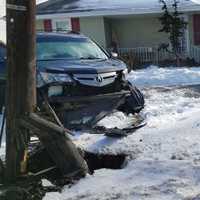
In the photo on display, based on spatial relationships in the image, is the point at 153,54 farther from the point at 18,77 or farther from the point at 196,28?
the point at 18,77

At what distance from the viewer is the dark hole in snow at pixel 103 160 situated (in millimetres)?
7484

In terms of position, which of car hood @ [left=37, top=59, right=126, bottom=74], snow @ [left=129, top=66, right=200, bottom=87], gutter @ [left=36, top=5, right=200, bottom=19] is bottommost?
snow @ [left=129, top=66, right=200, bottom=87]

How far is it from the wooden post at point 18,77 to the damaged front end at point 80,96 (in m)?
2.14

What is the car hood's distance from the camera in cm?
907

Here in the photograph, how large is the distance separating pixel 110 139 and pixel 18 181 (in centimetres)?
220

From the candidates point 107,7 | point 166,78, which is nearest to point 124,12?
point 107,7

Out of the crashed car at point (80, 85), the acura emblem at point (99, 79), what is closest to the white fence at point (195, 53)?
the crashed car at point (80, 85)

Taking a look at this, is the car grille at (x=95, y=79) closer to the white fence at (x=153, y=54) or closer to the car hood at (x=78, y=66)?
the car hood at (x=78, y=66)

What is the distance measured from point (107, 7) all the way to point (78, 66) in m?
16.7

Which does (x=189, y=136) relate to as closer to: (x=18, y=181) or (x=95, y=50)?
(x=18, y=181)

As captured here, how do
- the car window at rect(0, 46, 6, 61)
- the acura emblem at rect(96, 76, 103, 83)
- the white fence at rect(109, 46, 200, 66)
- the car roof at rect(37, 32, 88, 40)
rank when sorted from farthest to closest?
the white fence at rect(109, 46, 200, 66)
the car roof at rect(37, 32, 88, 40)
the car window at rect(0, 46, 6, 61)
the acura emblem at rect(96, 76, 103, 83)

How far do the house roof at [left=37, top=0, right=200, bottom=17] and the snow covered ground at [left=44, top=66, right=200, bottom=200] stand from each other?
13709mm

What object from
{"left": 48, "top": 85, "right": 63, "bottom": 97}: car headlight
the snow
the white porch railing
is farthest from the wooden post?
the white porch railing

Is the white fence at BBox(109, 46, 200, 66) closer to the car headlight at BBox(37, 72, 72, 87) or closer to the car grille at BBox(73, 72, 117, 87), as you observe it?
the car grille at BBox(73, 72, 117, 87)
